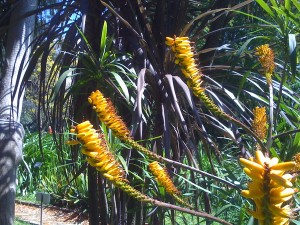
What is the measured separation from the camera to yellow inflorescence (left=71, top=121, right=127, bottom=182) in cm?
152

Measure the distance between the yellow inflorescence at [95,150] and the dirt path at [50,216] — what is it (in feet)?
24.3

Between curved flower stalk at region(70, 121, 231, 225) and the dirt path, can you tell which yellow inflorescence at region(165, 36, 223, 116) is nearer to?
curved flower stalk at region(70, 121, 231, 225)

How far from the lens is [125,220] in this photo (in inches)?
153

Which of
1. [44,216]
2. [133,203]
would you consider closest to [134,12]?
[133,203]

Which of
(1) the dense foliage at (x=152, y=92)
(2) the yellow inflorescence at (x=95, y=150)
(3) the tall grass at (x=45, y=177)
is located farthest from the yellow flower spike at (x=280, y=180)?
(3) the tall grass at (x=45, y=177)

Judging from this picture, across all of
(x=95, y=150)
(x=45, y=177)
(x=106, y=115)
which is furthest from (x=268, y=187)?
(x=45, y=177)

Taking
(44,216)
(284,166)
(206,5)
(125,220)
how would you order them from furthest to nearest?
(44,216), (206,5), (125,220), (284,166)

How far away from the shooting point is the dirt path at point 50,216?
29.5 feet

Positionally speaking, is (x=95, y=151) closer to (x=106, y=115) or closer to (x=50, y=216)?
(x=106, y=115)

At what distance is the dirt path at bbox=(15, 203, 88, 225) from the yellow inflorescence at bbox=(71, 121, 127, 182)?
7.41m

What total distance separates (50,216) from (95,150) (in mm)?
8204

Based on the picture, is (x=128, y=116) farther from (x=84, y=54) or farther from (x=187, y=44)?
(x=187, y=44)

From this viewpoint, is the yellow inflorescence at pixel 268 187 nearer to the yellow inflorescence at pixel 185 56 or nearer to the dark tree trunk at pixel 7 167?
the yellow inflorescence at pixel 185 56

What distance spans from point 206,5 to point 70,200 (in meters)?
5.82
